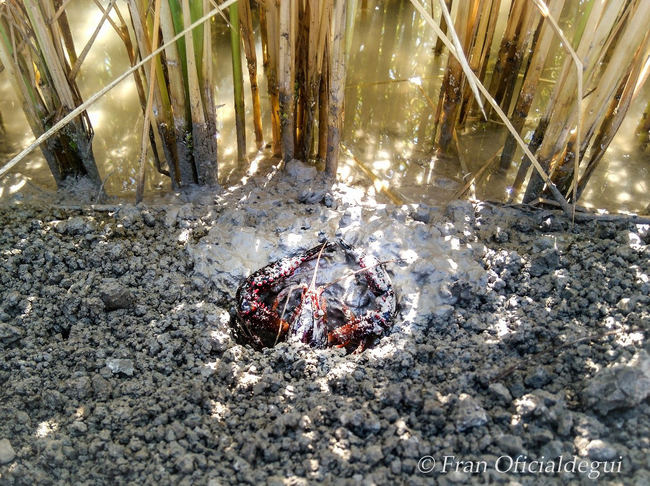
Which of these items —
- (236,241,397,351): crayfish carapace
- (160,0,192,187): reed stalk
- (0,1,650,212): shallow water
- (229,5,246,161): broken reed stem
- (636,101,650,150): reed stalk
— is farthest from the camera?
(636,101,650,150): reed stalk

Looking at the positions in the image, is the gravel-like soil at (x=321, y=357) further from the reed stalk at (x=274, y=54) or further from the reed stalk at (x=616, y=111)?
the reed stalk at (x=274, y=54)

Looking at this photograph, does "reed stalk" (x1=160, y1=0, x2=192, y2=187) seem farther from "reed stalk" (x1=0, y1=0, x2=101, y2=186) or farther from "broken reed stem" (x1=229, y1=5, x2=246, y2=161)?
"reed stalk" (x1=0, y1=0, x2=101, y2=186)

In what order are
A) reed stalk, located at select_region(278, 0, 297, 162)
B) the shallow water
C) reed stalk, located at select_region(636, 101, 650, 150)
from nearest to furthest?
reed stalk, located at select_region(278, 0, 297, 162) < the shallow water < reed stalk, located at select_region(636, 101, 650, 150)

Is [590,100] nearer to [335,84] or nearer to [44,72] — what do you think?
[335,84]

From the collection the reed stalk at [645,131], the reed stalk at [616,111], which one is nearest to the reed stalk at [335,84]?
the reed stalk at [616,111]

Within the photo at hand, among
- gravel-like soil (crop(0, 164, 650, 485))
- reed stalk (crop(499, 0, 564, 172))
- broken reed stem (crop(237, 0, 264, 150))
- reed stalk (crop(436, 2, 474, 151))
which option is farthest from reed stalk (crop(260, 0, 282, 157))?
reed stalk (crop(499, 0, 564, 172))

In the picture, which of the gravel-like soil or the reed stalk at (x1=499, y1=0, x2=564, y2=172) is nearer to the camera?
the gravel-like soil
